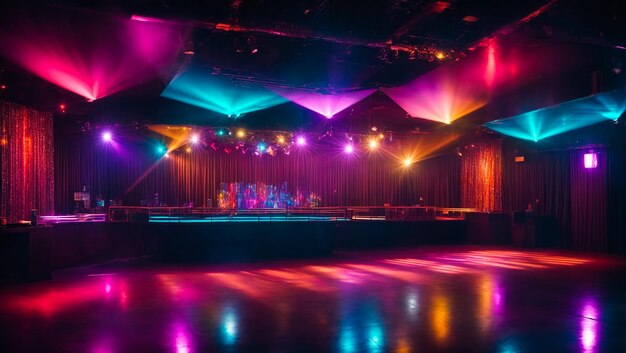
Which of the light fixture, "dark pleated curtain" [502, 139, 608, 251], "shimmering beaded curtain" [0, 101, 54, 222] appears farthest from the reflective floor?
the light fixture

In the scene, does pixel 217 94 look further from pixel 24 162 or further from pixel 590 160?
pixel 590 160

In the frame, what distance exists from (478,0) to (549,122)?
7118mm

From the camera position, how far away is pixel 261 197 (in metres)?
16.1

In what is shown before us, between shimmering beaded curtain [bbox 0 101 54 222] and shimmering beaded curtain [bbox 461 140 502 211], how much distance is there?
41.2ft

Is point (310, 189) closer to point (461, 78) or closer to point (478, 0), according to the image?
point (461, 78)

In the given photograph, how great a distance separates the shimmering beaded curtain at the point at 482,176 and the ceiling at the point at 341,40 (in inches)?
160

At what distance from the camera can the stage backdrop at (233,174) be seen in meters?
14.1

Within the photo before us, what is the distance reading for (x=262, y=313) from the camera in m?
5.55

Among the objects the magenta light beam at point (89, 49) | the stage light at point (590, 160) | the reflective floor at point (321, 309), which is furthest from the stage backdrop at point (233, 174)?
the reflective floor at point (321, 309)

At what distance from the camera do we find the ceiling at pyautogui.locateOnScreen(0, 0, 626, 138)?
246 inches

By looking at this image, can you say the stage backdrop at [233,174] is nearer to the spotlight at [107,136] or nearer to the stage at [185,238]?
the spotlight at [107,136]

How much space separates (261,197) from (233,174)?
1.88m

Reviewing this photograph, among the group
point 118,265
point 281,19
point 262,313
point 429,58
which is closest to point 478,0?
point 429,58

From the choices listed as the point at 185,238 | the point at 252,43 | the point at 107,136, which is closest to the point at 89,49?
the point at 252,43
